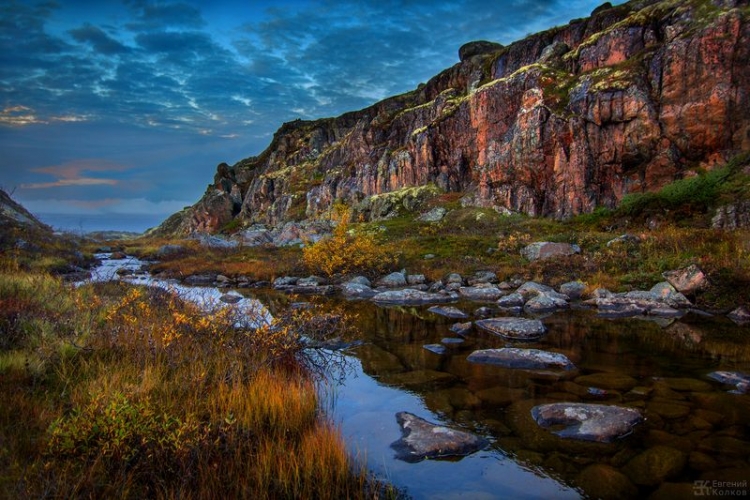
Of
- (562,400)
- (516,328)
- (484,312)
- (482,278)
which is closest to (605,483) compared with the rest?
(562,400)

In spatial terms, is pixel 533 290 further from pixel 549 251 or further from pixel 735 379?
pixel 735 379

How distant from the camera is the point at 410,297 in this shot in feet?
67.9

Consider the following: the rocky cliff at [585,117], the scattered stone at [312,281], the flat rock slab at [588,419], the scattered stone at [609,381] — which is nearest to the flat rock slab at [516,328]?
the scattered stone at [609,381]

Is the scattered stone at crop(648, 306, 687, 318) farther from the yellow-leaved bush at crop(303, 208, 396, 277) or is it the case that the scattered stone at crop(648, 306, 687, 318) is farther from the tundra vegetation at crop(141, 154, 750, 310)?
the yellow-leaved bush at crop(303, 208, 396, 277)

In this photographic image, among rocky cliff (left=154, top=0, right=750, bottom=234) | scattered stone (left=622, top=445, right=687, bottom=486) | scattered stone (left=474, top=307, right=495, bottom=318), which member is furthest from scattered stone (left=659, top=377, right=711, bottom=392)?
rocky cliff (left=154, top=0, right=750, bottom=234)

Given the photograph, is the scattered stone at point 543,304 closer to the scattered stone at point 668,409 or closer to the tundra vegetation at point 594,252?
the tundra vegetation at point 594,252

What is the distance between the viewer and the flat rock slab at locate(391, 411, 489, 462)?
6.29 m

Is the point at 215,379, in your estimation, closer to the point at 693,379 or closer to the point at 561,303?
the point at 693,379

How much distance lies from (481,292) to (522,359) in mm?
10389

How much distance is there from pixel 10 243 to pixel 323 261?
18.9 metres

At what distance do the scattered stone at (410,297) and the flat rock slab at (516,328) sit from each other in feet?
20.7

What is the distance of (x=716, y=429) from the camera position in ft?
22.1

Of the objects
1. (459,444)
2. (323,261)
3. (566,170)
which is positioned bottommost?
(459,444)

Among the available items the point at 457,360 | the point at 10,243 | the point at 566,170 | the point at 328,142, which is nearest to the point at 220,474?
the point at 457,360
